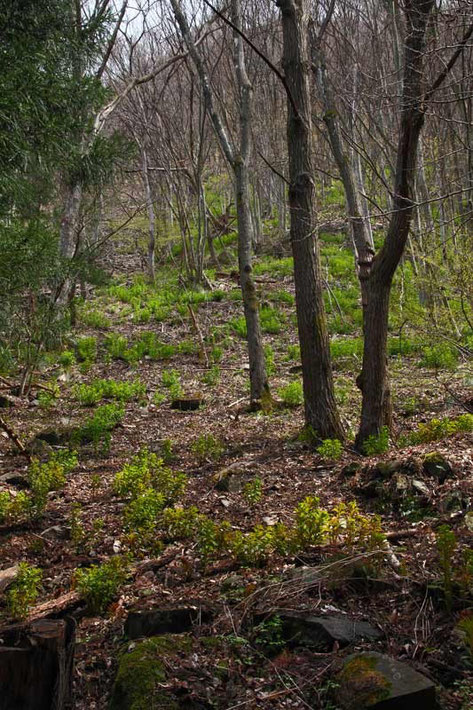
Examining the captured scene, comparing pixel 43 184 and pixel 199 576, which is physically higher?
pixel 43 184

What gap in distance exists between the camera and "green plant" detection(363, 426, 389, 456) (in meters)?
5.71

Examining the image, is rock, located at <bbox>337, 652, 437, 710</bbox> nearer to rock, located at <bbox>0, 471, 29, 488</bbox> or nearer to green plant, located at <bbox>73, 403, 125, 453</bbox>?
rock, located at <bbox>0, 471, 29, 488</bbox>

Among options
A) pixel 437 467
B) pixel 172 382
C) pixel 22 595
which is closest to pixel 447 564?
pixel 437 467

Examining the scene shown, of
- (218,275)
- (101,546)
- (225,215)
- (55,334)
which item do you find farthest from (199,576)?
(225,215)

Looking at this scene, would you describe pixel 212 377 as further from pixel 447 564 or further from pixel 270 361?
pixel 447 564

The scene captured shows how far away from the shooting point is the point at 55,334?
980cm

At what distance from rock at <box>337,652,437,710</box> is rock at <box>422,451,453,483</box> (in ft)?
7.65

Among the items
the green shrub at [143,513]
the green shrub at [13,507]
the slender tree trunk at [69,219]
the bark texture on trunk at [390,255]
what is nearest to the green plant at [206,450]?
the bark texture on trunk at [390,255]

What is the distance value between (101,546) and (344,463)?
245 centimetres

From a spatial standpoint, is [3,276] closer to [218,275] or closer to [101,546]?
[101,546]

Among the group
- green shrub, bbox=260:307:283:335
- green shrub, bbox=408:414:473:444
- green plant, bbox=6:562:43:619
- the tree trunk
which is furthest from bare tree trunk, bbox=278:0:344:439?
green shrub, bbox=260:307:283:335

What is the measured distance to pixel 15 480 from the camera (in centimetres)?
595

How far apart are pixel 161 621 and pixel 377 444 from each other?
3252 millimetres

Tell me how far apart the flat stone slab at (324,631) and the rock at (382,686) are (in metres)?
0.31
